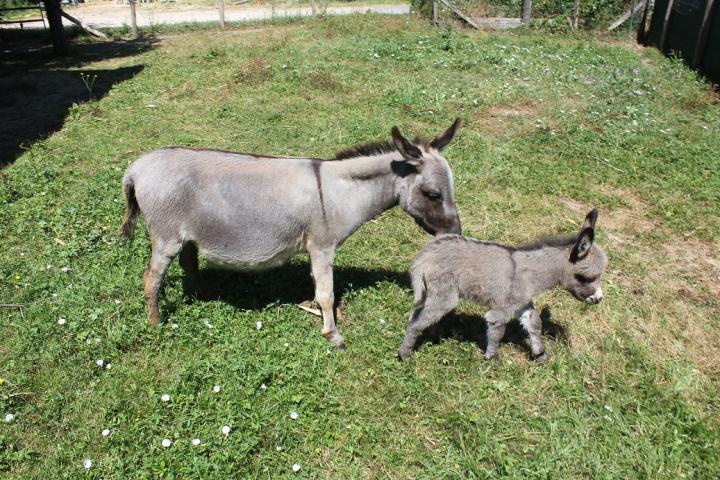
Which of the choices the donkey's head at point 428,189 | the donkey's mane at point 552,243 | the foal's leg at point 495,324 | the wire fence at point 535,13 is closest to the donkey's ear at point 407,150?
the donkey's head at point 428,189

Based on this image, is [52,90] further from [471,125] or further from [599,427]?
[599,427]

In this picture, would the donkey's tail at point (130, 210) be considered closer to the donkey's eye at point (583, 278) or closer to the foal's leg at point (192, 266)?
the foal's leg at point (192, 266)

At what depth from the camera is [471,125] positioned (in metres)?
10.7

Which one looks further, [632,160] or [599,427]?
[632,160]

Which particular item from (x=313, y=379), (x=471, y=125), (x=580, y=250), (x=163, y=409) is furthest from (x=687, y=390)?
(x=471, y=125)

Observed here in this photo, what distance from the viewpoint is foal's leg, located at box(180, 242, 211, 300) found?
19.0 ft

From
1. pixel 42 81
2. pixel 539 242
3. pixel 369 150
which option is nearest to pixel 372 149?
pixel 369 150

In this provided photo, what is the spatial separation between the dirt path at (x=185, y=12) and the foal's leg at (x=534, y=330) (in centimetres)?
2208

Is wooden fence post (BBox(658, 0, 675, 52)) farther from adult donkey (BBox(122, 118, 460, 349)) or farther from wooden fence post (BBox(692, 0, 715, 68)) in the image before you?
adult donkey (BBox(122, 118, 460, 349))

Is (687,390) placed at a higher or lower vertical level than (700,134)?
lower

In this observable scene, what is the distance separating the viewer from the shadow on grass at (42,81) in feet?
35.9

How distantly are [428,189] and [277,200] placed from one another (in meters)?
1.47

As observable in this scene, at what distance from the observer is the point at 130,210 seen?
5.60 m

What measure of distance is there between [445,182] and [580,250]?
1.39 metres
